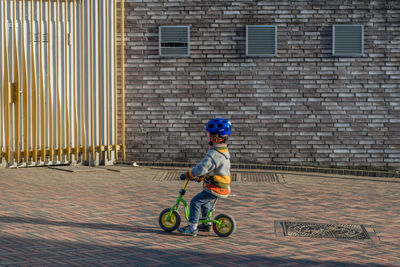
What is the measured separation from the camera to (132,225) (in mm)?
7664

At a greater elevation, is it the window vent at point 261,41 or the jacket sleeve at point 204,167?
the window vent at point 261,41

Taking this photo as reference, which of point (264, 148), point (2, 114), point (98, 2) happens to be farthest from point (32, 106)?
point (264, 148)

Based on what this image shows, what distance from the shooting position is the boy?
688 centimetres

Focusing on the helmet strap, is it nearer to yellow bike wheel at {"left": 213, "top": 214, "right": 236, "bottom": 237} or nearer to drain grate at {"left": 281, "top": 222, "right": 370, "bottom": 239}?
yellow bike wheel at {"left": 213, "top": 214, "right": 236, "bottom": 237}

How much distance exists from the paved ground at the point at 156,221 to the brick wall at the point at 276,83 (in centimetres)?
188

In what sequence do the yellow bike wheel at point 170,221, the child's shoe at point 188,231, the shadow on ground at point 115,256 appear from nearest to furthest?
1. the shadow on ground at point 115,256
2. the child's shoe at point 188,231
3. the yellow bike wheel at point 170,221

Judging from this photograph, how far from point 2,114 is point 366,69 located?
815 centimetres

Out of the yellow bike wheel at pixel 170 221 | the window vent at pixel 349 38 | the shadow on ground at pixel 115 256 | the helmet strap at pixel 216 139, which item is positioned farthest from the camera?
the window vent at pixel 349 38

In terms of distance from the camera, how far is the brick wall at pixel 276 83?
14539 mm

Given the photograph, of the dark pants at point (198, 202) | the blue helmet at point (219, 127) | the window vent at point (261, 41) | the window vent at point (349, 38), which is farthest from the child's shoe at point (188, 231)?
the window vent at point (349, 38)

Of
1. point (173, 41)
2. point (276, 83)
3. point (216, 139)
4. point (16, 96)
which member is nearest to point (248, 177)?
point (276, 83)

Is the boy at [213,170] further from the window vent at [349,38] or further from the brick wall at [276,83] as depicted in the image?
the window vent at [349,38]

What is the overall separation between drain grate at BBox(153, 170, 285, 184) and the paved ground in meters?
0.29

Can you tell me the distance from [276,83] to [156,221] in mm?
7451
